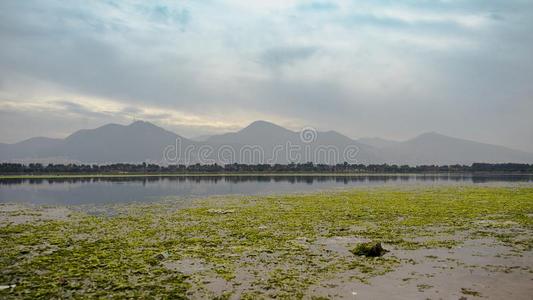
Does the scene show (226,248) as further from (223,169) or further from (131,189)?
(223,169)

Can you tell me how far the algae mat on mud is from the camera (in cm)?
834

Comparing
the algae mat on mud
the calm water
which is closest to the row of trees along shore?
the calm water

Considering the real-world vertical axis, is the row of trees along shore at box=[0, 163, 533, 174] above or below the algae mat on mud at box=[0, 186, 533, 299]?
above

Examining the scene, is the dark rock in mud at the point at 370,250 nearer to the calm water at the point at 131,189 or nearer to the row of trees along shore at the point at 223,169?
the calm water at the point at 131,189

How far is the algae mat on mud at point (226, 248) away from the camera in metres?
8.34

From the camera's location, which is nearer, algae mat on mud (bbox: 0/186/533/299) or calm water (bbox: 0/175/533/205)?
algae mat on mud (bbox: 0/186/533/299)

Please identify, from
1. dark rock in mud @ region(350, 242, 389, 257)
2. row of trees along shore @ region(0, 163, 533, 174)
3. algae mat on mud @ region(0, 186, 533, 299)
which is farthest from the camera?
row of trees along shore @ region(0, 163, 533, 174)

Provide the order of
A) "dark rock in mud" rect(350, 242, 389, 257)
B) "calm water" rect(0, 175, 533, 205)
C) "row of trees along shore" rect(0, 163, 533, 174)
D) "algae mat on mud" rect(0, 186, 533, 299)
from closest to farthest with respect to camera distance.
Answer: "algae mat on mud" rect(0, 186, 533, 299), "dark rock in mud" rect(350, 242, 389, 257), "calm water" rect(0, 175, 533, 205), "row of trees along shore" rect(0, 163, 533, 174)

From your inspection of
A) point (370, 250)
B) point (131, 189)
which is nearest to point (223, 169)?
point (131, 189)

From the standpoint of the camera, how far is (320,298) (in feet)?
24.8

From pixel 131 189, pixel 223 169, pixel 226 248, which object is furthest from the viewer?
pixel 223 169

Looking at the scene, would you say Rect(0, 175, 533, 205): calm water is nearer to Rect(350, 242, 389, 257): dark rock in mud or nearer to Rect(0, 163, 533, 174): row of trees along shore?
Rect(350, 242, 389, 257): dark rock in mud

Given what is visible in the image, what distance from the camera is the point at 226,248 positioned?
12180 mm

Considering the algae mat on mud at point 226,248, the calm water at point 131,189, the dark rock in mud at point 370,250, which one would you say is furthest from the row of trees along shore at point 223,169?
the dark rock in mud at point 370,250
